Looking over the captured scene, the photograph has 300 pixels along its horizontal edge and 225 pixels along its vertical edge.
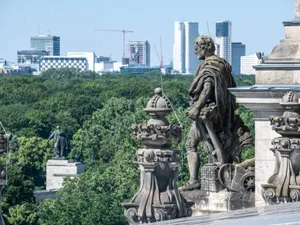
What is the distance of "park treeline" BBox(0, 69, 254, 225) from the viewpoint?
266ft

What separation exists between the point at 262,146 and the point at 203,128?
1439 mm

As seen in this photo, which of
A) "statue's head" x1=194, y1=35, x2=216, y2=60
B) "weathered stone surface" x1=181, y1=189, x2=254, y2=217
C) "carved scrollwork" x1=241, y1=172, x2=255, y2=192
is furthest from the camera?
"statue's head" x1=194, y1=35, x2=216, y2=60

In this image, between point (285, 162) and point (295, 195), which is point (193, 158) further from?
point (295, 195)

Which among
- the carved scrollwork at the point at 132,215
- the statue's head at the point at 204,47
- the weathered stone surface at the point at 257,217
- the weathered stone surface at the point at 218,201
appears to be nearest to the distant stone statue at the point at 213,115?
the statue's head at the point at 204,47

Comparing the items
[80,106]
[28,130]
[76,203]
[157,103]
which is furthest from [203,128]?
[80,106]

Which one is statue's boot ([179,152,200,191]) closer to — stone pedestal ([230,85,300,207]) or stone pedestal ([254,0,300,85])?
stone pedestal ([230,85,300,207])

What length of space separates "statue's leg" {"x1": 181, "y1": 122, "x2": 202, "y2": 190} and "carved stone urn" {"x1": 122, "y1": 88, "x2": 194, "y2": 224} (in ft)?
14.6

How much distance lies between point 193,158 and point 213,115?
0.73 m

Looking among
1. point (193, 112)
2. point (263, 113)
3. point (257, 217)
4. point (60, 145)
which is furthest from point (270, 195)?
point (60, 145)

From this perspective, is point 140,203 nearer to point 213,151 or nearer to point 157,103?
point 157,103

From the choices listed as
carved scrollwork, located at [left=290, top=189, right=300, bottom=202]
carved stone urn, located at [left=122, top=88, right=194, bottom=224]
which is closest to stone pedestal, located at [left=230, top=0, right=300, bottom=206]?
carved scrollwork, located at [left=290, top=189, right=300, bottom=202]

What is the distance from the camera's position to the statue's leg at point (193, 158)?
1172 inches

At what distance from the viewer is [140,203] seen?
82.1ft

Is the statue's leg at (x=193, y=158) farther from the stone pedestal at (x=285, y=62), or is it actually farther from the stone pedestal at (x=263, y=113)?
the stone pedestal at (x=285, y=62)
